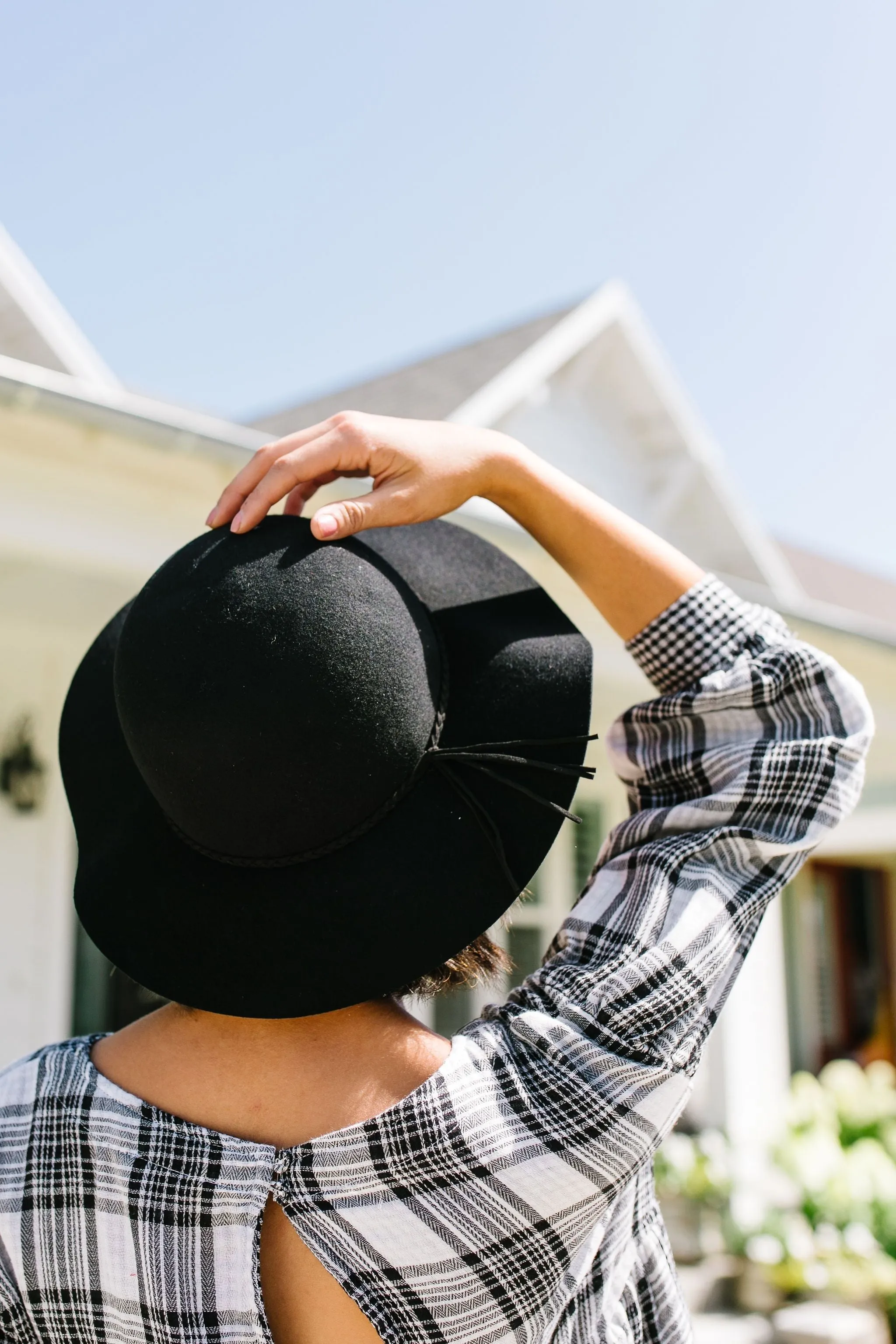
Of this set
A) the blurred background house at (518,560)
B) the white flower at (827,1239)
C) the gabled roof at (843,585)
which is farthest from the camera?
the gabled roof at (843,585)

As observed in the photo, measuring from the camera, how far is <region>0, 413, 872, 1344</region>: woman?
0.89m

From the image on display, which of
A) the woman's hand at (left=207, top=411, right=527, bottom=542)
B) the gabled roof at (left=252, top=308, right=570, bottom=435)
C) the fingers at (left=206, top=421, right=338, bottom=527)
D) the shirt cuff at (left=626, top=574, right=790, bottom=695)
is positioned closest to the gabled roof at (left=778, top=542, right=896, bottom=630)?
the gabled roof at (left=252, top=308, right=570, bottom=435)

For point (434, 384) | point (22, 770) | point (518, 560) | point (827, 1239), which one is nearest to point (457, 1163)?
point (518, 560)

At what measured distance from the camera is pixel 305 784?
0.91 meters

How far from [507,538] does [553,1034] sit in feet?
8.93

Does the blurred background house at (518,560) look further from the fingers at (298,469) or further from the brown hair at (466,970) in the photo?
the fingers at (298,469)

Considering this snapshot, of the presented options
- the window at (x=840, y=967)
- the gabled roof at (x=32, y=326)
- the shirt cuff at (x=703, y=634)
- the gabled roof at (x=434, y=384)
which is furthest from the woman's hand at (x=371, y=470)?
the window at (x=840, y=967)

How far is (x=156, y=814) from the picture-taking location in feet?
3.36

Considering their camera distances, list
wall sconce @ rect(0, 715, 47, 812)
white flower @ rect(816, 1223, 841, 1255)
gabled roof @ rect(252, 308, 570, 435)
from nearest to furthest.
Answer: wall sconce @ rect(0, 715, 47, 812) → white flower @ rect(816, 1223, 841, 1255) → gabled roof @ rect(252, 308, 570, 435)

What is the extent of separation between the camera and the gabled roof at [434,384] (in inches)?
298

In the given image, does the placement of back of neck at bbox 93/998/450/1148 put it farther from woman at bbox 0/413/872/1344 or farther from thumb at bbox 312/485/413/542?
thumb at bbox 312/485/413/542

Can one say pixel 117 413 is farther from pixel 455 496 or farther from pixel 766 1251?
pixel 766 1251

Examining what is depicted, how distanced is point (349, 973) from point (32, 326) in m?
4.81

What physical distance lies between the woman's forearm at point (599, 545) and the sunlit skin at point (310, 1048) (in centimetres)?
7
